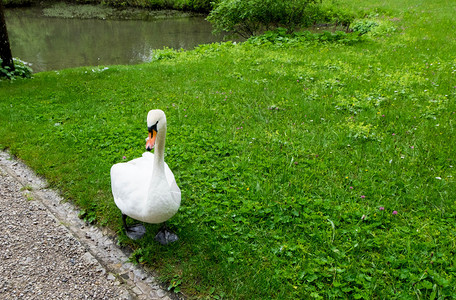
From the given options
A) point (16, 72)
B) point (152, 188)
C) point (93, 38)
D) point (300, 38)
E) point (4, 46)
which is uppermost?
point (300, 38)

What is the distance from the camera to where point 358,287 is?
319 cm

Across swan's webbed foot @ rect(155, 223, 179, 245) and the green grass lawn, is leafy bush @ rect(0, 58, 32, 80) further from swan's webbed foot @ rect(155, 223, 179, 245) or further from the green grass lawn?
swan's webbed foot @ rect(155, 223, 179, 245)

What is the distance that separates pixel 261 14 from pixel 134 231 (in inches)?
520

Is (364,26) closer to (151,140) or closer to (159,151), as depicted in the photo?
(159,151)

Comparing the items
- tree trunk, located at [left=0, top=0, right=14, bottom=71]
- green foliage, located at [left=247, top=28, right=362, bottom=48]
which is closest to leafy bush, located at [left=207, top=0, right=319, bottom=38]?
green foliage, located at [left=247, top=28, right=362, bottom=48]

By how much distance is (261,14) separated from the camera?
47.8 feet

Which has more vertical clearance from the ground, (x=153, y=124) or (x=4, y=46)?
(x=153, y=124)

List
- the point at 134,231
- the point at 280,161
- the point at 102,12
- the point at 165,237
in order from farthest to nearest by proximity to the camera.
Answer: the point at 102,12
the point at 280,161
the point at 134,231
the point at 165,237

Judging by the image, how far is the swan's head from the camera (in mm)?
3186

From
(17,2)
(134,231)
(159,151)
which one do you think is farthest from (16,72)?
(17,2)

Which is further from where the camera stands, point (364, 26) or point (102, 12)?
point (102, 12)

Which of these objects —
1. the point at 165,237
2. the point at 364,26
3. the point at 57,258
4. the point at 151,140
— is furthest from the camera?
the point at 364,26

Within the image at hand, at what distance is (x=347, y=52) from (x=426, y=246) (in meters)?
8.98

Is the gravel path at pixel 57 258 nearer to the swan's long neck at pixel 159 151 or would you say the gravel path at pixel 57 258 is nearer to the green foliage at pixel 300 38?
the swan's long neck at pixel 159 151
